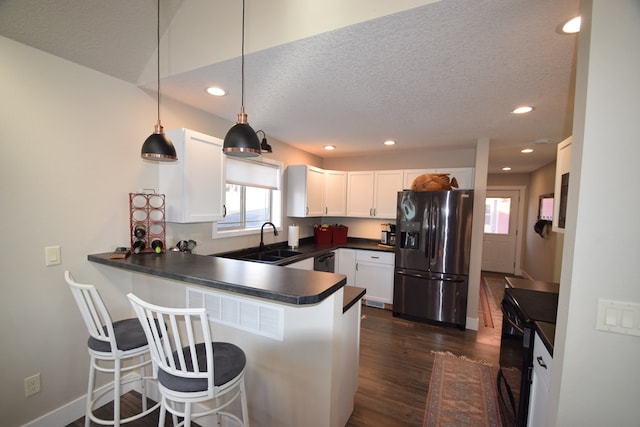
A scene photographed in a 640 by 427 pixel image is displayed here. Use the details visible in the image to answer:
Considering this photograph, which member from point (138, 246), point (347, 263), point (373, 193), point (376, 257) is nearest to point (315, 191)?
point (373, 193)

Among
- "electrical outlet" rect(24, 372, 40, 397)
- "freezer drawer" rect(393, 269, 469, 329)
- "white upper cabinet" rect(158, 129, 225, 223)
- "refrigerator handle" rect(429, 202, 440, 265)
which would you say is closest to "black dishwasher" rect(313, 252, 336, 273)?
"freezer drawer" rect(393, 269, 469, 329)

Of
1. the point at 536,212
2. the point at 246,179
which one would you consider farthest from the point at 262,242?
the point at 536,212

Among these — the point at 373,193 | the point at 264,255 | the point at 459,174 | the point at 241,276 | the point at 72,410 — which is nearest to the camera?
the point at 241,276

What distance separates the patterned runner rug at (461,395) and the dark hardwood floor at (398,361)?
0.27 feet

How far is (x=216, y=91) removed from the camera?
2201mm

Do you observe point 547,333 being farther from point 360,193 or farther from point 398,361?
point 360,193

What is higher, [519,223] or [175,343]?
[519,223]

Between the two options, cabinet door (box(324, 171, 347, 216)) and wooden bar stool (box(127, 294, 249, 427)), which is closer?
wooden bar stool (box(127, 294, 249, 427))

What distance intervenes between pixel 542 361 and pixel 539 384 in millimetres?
136

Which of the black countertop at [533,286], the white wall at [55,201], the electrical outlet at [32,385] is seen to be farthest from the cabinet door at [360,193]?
the electrical outlet at [32,385]

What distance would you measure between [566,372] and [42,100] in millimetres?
3081

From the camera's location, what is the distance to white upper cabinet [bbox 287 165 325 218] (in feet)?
12.9

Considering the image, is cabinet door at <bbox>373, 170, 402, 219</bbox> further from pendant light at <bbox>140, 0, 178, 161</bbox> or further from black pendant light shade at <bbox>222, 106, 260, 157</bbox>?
pendant light at <bbox>140, 0, 178, 161</bbox>

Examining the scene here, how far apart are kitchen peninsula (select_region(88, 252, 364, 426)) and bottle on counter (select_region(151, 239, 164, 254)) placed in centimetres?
22
